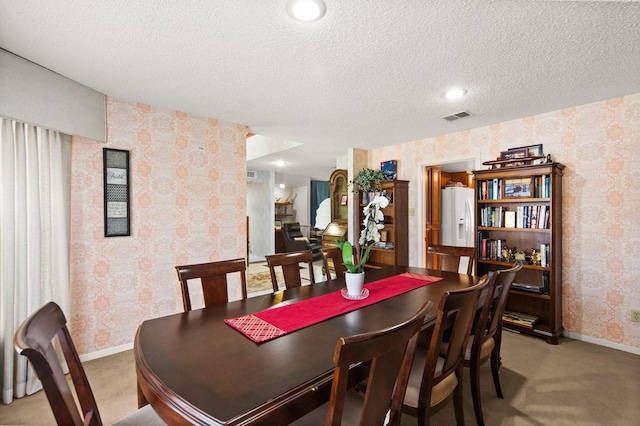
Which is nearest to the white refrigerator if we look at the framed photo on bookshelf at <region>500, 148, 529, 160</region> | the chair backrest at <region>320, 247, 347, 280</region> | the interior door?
the interior door

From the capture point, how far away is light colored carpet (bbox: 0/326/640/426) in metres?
1.92

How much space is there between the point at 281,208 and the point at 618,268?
24.9 feet

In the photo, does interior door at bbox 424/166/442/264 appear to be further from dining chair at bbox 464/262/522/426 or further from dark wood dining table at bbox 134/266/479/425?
dark wood dining table at bbox 134/266/479/425

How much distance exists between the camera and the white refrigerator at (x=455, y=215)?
5543mm

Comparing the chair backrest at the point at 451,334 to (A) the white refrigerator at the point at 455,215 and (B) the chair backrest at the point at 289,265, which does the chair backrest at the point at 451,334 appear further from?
(A) the white refrigerator at the point at 455,215

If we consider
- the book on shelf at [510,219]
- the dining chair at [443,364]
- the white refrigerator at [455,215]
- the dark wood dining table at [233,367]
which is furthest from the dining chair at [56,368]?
the white refrigerator at [455,215]

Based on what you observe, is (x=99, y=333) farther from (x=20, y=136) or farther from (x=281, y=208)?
(x=281, y=208)

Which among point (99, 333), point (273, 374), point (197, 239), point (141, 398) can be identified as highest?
point (197, 239)

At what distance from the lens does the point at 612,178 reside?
2.92 meters

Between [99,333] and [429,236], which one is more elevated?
[429,236]

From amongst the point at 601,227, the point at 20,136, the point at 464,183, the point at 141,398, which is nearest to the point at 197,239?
the point at 20,136

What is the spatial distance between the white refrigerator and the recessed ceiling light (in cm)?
300

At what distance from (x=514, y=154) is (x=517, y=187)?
0.38 m

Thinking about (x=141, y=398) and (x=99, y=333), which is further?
(x=99, y=333)
